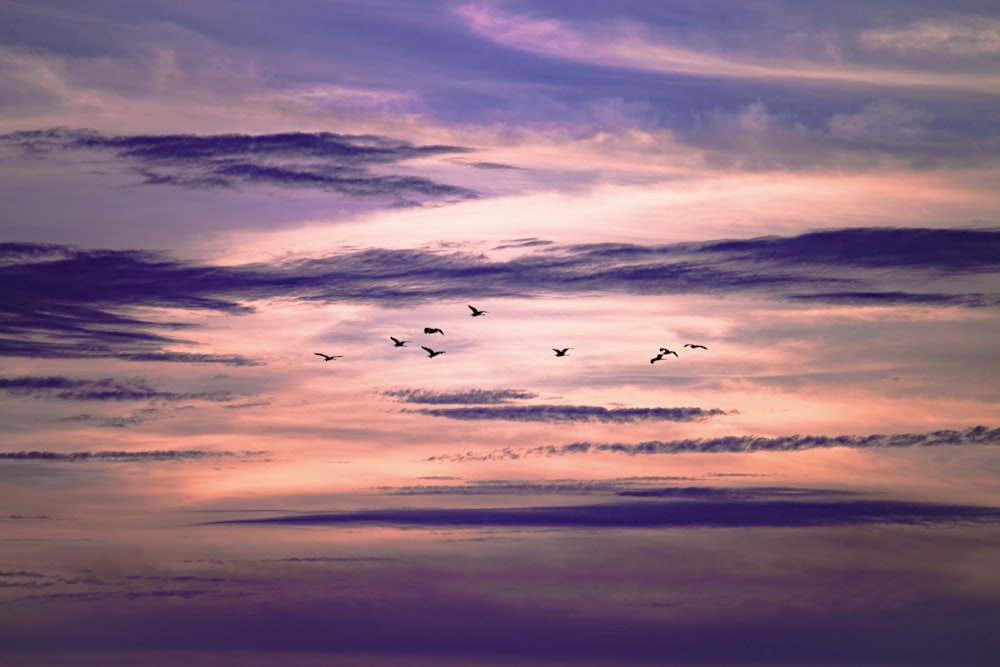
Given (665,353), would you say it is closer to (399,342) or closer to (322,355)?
(399,342)

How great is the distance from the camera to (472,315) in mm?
150500

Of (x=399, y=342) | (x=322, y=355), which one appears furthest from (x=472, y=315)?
(x=322, y=355)


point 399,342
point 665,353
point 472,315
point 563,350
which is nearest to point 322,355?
point 399,342

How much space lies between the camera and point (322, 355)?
158250mm

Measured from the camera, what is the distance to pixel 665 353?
15000 centimetres

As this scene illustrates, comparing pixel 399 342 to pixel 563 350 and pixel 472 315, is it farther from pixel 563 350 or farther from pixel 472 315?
pixel 563 350

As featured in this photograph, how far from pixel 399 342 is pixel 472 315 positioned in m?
10.1

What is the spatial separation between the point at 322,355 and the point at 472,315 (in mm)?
22153

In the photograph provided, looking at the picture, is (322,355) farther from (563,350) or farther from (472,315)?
(563,350)

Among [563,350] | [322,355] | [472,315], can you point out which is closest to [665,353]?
[563,350]

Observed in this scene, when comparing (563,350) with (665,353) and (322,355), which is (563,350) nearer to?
(665,353)

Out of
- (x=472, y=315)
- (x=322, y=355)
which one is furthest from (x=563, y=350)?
(x=322, y=355)

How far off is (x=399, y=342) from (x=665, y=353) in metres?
33.8

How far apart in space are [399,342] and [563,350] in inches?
825
